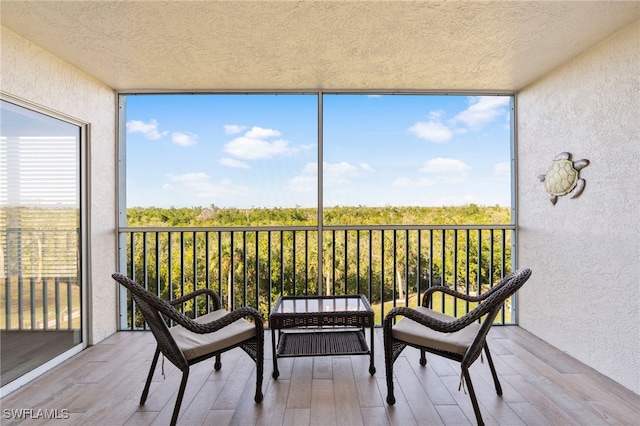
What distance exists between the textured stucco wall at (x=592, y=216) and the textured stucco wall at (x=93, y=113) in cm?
403

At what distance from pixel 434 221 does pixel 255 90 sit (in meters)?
2.25

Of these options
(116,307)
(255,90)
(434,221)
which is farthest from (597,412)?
(116,307)

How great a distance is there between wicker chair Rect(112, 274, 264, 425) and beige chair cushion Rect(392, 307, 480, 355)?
2.94 ft

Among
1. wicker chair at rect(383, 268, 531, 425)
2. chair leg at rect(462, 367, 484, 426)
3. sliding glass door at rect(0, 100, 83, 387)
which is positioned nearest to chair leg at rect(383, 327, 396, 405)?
wicker chair at rect(383, 268, 531, 425)

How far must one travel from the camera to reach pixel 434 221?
3.42 metres

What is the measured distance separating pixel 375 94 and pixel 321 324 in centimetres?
227

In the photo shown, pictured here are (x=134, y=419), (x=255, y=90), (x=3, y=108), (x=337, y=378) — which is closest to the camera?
(x=134, y=419)

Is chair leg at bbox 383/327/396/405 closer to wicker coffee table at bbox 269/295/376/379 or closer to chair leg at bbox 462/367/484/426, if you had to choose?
wicker coffee table at bbox 269/295/376/379

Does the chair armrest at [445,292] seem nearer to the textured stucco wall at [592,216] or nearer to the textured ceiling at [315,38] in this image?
the textured stucco wall at [592,216]

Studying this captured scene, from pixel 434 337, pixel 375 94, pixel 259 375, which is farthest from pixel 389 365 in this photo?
pixel 375 94

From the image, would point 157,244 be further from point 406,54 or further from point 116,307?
point 406,54

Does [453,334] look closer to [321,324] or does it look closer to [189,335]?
[321,324]

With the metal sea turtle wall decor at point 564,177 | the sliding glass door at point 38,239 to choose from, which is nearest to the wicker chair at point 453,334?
the metal sea turtle wall decor at point 564,177

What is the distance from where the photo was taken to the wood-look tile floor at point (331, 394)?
1.85 metres
